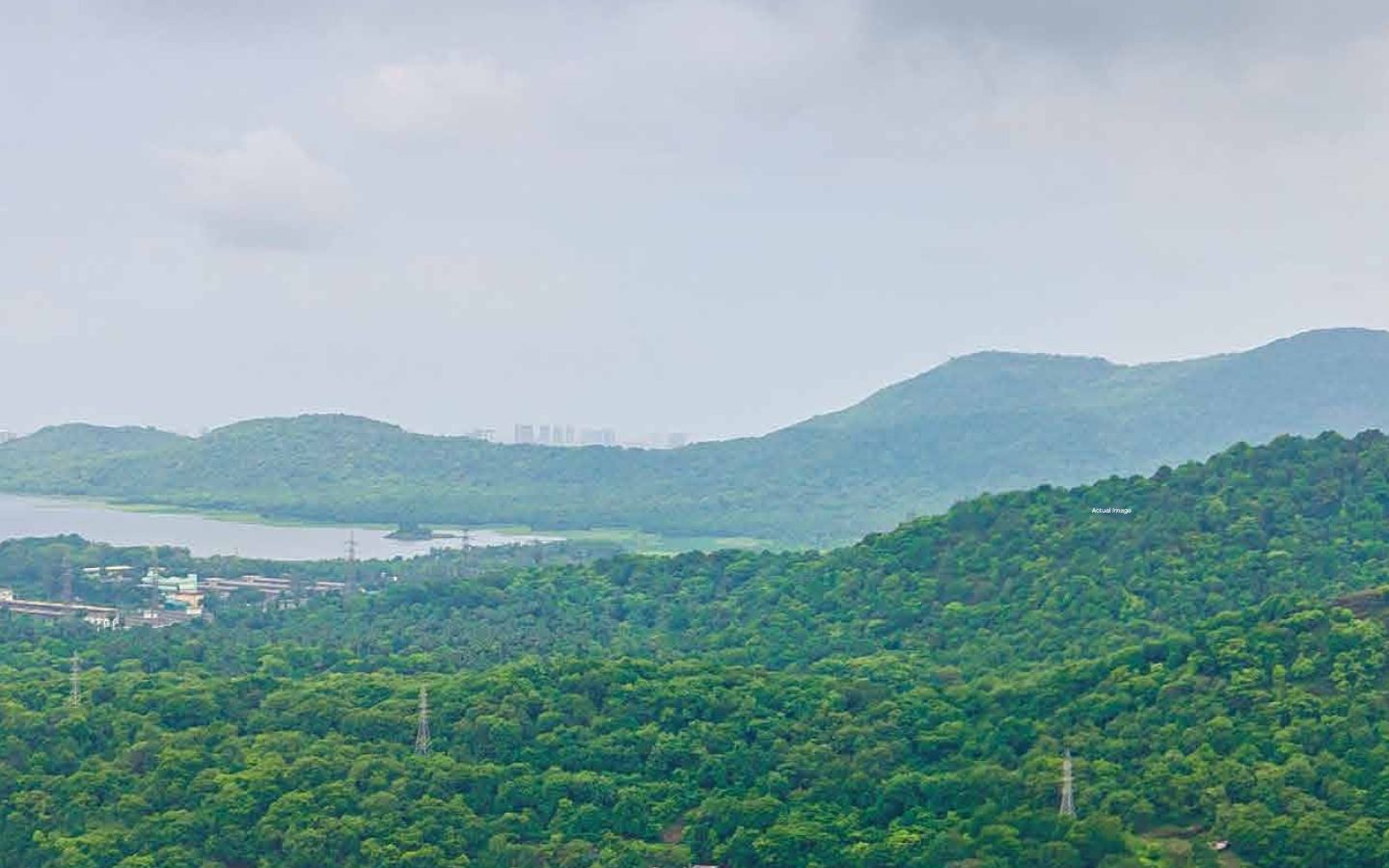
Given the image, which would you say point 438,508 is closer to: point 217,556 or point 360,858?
point 217,556

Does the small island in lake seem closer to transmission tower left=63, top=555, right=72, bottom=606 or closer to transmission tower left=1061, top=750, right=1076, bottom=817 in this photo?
transmission tower left=63, top=555, right=72, bottom=606

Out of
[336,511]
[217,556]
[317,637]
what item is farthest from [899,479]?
[317,637]

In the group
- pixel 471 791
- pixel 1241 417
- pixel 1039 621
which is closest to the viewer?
pixel 471 791

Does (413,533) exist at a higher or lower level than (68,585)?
higher

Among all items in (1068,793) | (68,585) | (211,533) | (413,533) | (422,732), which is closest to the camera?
(1068,793)

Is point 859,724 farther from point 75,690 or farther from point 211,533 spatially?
point 211,533

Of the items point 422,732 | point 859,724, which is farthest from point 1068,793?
point 422,732
